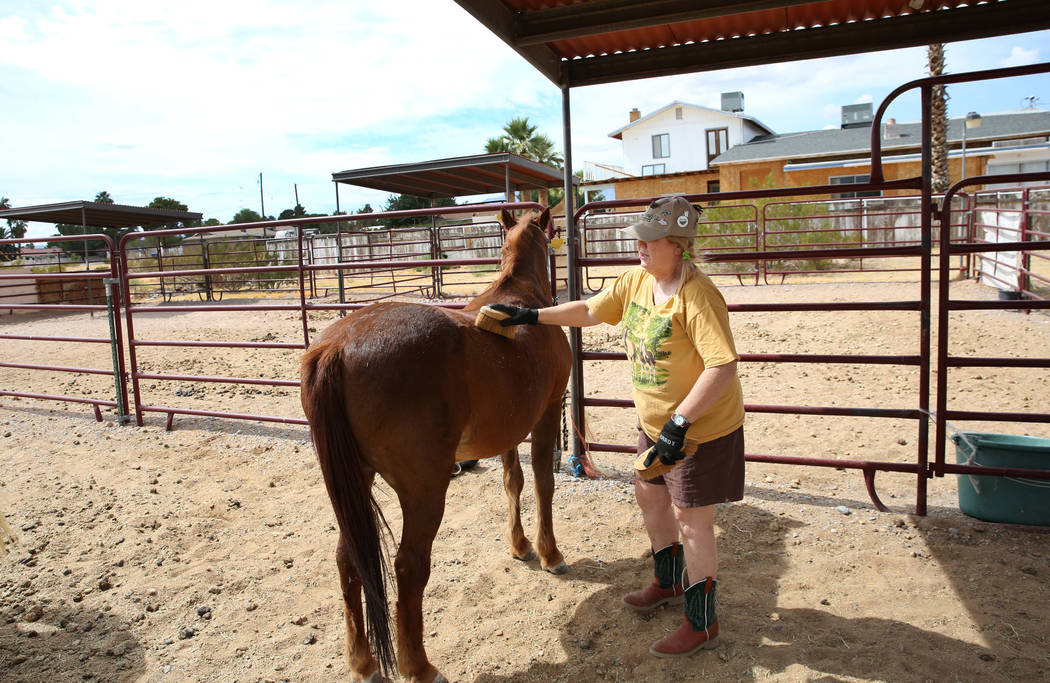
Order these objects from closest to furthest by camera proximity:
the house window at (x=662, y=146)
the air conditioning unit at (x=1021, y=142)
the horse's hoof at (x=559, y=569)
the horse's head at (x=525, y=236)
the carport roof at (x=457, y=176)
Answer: the horse's hoof at (x=559, y=569), the horse's head at (x=525, y=236), the carport roof at (x=457, y=176), the air conditioning unit at (x=1021, y=142), the house window at (x=662, y=146)

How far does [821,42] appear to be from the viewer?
3.65m

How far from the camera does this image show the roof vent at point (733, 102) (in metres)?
36.0

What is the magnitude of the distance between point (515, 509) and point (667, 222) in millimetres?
1746

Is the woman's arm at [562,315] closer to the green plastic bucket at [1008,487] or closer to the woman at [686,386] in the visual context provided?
the woman at [686,386]

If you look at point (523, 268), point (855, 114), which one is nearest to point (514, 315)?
point (523, 268)

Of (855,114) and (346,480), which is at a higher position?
(855,114)

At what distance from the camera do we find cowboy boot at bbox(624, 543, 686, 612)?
2.68m

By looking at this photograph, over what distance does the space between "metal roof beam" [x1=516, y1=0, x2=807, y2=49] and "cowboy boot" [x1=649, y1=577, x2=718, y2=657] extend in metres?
2.66

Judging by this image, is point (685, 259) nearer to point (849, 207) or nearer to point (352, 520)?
point (352, 520)

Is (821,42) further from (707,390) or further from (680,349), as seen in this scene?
(707,390)

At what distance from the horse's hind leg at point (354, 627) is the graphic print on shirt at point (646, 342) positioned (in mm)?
1283

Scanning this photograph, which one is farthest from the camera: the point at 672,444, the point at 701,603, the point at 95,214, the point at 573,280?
the point at 95,214

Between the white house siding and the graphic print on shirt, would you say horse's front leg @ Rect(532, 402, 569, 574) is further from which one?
the white house siding

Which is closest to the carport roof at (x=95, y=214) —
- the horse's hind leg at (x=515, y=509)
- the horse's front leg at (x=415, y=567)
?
the horse's hind leg at (x=515, y=509)
